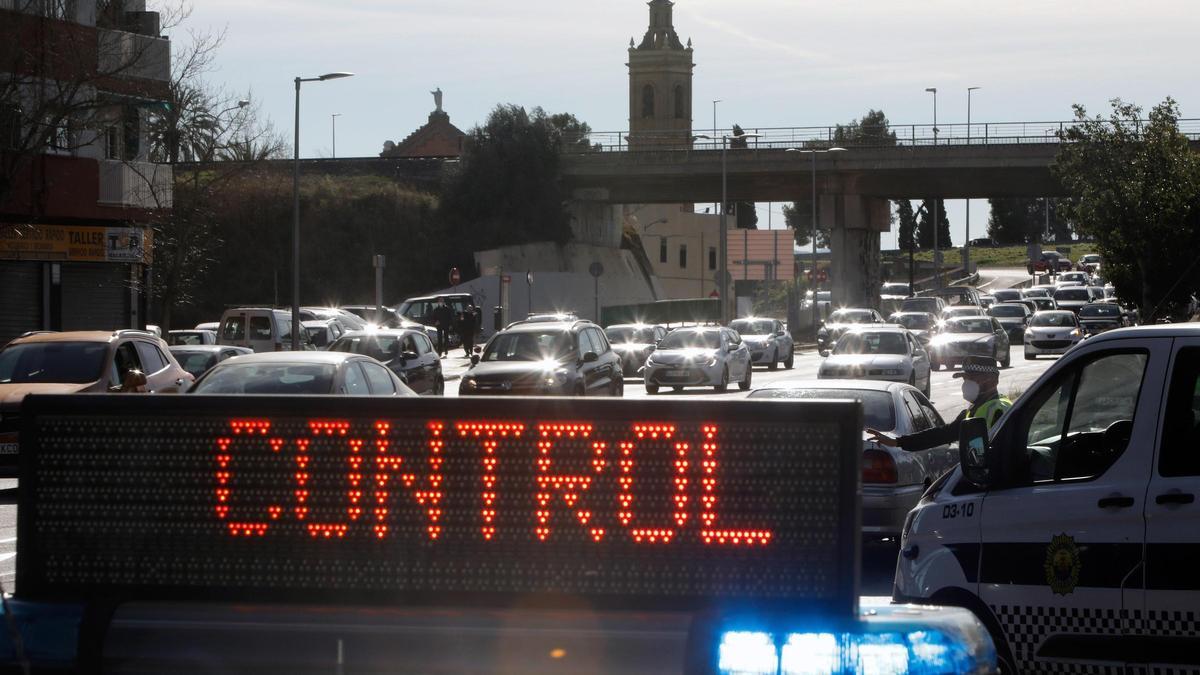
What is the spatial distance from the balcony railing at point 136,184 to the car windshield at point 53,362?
64.5 ft

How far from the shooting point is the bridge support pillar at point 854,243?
7456 centimetres

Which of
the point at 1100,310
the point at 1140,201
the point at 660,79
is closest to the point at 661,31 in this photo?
the point at 660,79

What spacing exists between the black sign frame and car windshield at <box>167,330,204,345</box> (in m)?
34.4

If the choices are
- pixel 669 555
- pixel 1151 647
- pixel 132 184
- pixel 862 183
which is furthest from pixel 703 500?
pixel 862 183

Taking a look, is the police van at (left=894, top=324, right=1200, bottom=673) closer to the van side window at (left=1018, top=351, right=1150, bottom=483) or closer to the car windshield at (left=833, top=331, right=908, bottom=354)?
the van side window at (left=1018, top=351, right=1150, bottom=483)

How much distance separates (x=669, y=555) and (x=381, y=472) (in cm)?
63

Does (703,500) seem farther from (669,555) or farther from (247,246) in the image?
(247,246)

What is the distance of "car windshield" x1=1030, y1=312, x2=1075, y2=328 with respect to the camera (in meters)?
50.8

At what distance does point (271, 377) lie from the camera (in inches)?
611

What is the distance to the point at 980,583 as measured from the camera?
6.62 m

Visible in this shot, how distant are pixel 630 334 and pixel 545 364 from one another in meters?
19.0

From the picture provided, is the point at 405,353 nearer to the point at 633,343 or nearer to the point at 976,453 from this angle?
the point at 633,343

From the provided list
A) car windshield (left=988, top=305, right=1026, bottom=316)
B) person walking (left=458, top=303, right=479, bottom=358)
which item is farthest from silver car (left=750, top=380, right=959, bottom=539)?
car windshield (left=988, top=305, right=1026, bottom=316)

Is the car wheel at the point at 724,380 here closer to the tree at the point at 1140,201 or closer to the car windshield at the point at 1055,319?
the tree at the point at 1140,201
